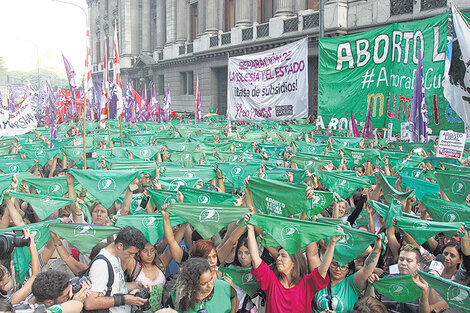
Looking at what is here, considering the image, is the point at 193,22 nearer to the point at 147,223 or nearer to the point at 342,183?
the point at 342,183

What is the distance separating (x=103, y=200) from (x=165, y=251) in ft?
5.88

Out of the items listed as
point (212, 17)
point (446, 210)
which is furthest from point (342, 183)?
point (212, 17)

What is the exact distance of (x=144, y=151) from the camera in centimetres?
1113

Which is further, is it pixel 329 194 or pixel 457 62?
pixel 457 62

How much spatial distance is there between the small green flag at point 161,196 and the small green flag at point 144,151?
5.03 meters

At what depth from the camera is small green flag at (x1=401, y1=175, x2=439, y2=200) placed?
22.3 feet

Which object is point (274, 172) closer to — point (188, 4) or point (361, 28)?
point (361, 28)

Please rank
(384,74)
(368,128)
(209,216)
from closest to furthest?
(209,216), (384,74), (368,128)

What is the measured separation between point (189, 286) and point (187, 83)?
36203 mm

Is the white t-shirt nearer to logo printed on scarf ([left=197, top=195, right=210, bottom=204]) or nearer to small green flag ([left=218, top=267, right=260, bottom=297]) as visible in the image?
small green flag ([left=218, top=267, right=260, bottom=297])

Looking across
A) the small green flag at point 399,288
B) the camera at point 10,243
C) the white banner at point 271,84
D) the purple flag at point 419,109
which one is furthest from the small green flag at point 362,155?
the camera at point 10,243

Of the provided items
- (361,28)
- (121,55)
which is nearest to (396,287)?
(361,28)

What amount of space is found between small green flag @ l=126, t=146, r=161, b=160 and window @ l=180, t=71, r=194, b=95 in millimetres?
27360

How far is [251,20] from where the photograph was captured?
31672mm
